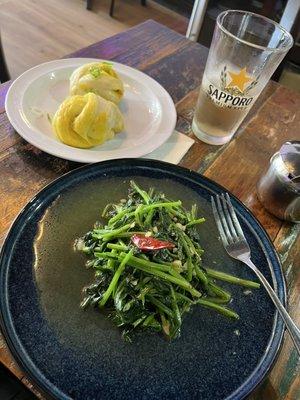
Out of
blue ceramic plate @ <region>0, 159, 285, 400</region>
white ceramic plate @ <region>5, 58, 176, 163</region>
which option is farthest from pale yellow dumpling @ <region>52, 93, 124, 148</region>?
blue ceramic plate @ <region>0, 159, 285, 400</region>

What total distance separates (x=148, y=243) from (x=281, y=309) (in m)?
0.26

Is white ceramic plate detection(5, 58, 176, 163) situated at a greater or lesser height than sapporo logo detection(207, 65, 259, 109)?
lesser

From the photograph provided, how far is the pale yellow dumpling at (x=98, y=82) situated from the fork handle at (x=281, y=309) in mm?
598

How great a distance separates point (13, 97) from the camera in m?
1.00

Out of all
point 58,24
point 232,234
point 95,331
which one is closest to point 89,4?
point 58,24

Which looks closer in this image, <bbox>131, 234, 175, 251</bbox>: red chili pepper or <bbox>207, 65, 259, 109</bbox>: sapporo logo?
<bbox>131, 234, 175, 251</bbox>: red chili pepper

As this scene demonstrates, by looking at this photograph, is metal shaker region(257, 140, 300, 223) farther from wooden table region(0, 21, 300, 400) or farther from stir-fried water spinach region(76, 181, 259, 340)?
stir-fried water spinach region(76, 181, 259, 340)

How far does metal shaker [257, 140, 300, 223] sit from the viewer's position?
2.89 ft

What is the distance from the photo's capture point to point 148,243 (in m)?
0.70

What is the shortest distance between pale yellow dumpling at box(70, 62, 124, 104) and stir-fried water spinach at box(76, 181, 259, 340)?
425 mm

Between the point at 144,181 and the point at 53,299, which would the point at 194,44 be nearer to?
the point at 144,181

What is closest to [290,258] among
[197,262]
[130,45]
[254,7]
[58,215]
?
[197,262]

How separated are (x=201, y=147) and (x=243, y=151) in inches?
5.1

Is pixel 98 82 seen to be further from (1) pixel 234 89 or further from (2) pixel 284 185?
(2) pixel 284 185
